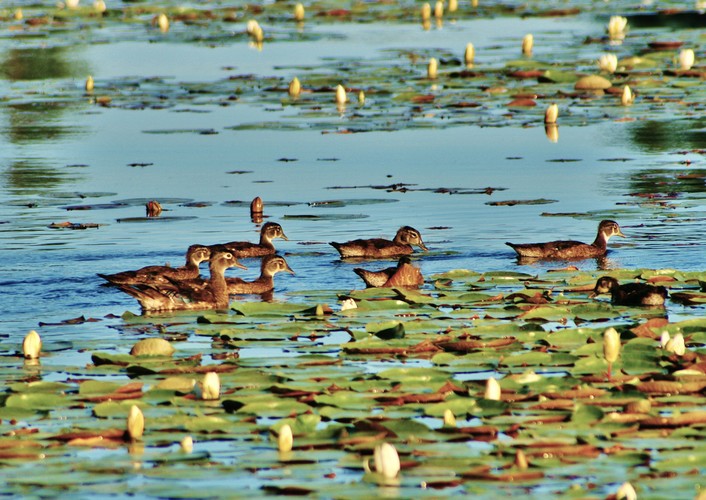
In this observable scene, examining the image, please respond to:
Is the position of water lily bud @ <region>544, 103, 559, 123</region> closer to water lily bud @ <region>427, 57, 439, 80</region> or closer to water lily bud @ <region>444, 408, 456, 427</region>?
water lily bud @ <region>427, 57, 439, 80</region>

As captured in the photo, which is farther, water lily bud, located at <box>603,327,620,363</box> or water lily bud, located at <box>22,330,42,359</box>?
water lily bud, located at <box>22,330,42,359</box>

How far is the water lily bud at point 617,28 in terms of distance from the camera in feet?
128

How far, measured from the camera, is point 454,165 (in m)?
23.8

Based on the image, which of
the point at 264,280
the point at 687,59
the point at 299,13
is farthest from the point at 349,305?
the point at 299,13

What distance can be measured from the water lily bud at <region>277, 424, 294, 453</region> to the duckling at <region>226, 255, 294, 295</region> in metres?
7.54

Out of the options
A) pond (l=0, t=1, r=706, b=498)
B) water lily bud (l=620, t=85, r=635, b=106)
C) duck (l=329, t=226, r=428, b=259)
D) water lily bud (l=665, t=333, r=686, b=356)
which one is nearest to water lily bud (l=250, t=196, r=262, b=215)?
pond (l=0, t=1, r=706, b=498)

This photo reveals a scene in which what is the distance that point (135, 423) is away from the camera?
888 cm

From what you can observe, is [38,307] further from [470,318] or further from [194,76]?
[194,76]

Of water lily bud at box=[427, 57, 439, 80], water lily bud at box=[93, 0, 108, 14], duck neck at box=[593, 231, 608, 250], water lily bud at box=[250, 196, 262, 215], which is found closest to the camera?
duck neck at box=[593, 231, 608, 250]

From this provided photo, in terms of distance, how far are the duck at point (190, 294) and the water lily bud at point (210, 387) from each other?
444 cm

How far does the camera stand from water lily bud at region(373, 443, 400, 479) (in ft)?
A: 26.1

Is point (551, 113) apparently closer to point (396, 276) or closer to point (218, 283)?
point (218, 283)

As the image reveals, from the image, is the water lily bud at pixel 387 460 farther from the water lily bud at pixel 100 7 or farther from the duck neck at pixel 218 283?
the water lily bud at pixel 100 7

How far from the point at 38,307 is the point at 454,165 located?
1044 centimetres
